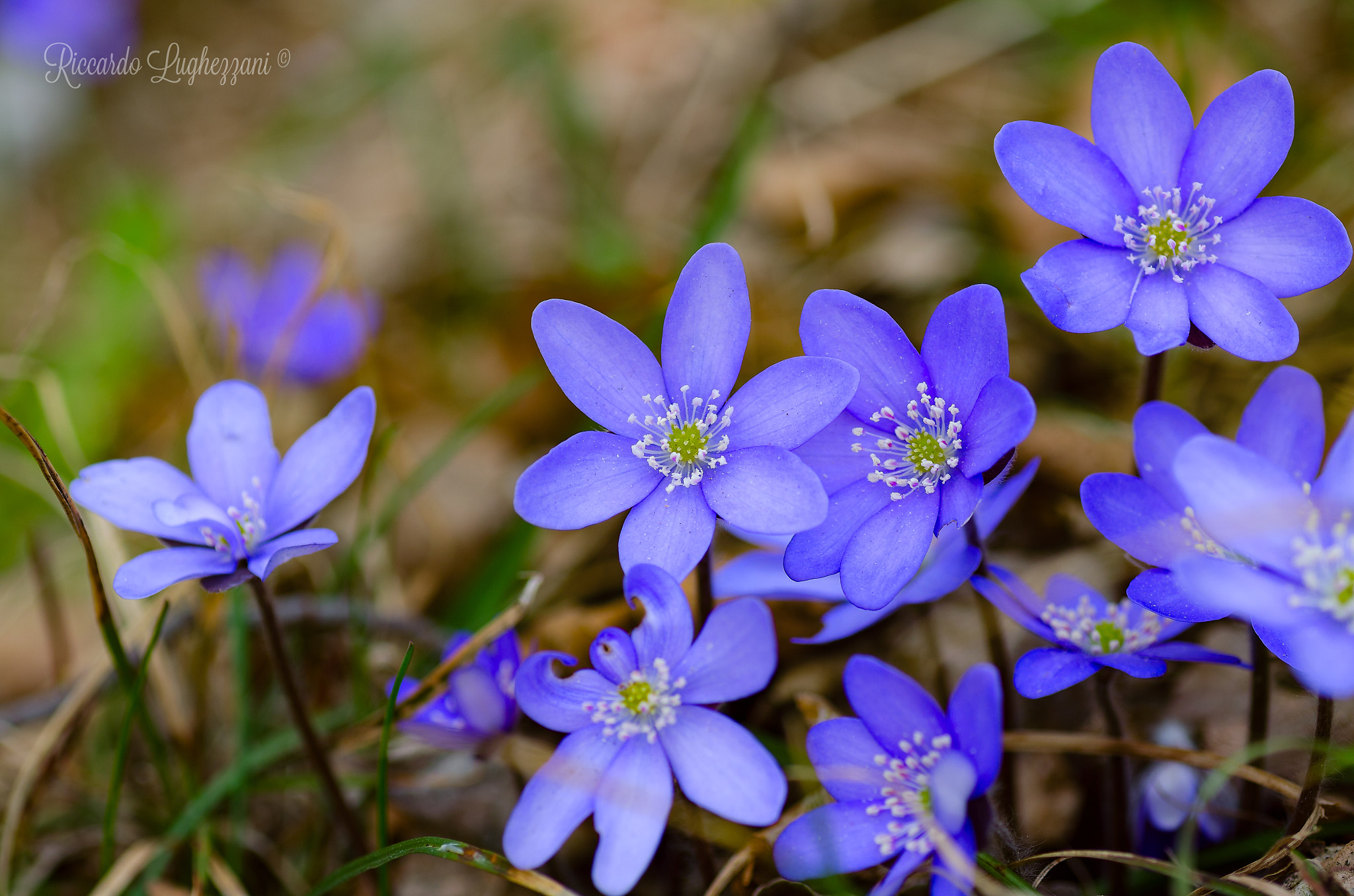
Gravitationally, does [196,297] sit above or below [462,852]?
above

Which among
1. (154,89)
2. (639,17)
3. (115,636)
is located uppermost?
(639,17)

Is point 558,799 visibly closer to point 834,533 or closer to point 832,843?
point 832,843

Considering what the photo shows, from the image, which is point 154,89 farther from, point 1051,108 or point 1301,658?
point 1301,658

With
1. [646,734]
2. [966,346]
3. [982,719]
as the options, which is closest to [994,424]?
[966,346]

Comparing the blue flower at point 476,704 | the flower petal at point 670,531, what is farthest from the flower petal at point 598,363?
the blue flower at point 476,704

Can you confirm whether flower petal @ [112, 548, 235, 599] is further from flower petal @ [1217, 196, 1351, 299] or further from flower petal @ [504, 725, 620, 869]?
flower petal @ [1217, 196, 1351, 299]

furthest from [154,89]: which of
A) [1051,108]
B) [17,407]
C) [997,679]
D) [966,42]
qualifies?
[997,679]

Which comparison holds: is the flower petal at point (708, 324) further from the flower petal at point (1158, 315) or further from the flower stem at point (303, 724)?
the flower stem at point (303, 724)
